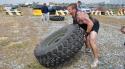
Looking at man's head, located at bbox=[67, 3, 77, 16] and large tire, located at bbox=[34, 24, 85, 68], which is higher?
man's head, located at bbox=[67, 3, 77, 16]

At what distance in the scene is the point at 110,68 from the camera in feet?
34.5

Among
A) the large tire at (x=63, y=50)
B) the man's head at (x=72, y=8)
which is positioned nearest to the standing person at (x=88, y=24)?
the man's head at (x=72, y=8)

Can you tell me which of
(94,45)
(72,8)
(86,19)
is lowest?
(94,45)

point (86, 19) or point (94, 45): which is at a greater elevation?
point (86, 19)

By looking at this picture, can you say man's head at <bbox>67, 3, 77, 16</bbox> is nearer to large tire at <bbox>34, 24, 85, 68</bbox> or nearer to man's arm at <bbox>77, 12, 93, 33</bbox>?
man's arm at <bbox>77, 12, 93, 33</bbox>

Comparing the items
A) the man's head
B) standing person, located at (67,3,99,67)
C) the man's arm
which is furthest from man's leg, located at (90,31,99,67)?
the man's head

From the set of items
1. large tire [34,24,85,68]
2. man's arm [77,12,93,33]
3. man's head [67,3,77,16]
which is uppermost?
man's head [67,3,77,16]

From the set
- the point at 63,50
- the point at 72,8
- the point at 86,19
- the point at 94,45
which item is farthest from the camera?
the point at 94,45

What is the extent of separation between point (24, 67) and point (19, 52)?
220 centimetres

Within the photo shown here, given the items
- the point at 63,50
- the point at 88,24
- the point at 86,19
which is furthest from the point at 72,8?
the point at 63,50

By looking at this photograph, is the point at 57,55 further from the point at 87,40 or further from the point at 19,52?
the point at 19,52

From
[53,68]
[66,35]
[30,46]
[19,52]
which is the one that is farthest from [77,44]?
[30,46]

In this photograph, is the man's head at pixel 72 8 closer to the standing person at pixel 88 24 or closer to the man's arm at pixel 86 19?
the standing person at pixel 88 24

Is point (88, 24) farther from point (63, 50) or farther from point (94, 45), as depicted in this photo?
point (63, 50)
